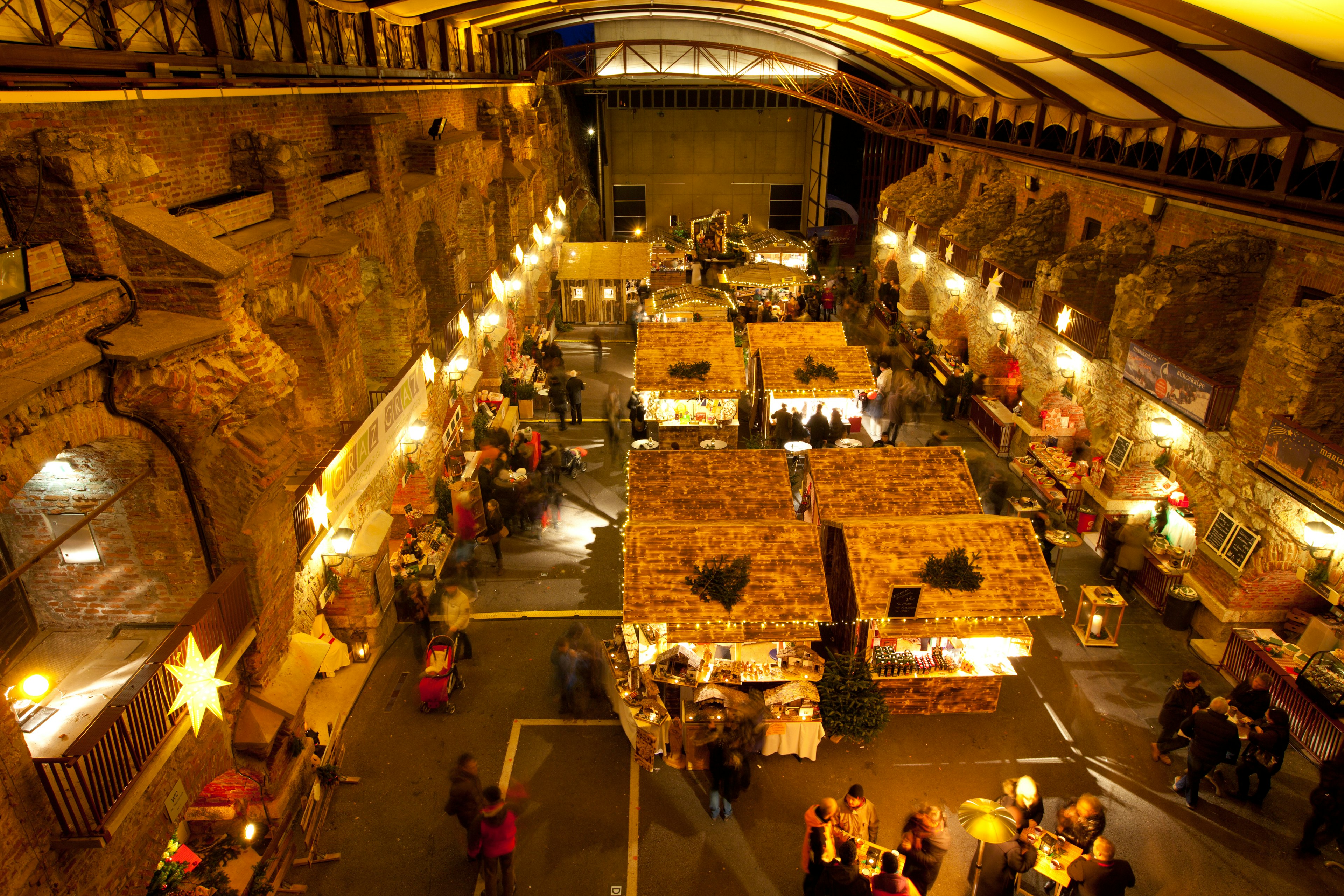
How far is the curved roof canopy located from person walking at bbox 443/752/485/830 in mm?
9862

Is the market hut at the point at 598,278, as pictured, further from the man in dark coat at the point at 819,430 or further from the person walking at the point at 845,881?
the person walking at the point at 845,881

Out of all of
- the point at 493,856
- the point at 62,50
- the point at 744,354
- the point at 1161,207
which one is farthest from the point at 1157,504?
the point at 62,50

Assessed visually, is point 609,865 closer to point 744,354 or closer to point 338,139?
point 338,139

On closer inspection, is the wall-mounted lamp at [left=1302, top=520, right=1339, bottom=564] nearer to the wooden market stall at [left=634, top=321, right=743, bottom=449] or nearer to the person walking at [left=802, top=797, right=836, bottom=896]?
the person walking at [left=802, top=797, right=836, bottom=896]

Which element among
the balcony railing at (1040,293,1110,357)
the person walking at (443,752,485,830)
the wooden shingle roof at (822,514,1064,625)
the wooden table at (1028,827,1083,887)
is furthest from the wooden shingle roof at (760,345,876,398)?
the person walking at (443,752,485,830)

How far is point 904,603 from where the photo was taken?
832 centimetres

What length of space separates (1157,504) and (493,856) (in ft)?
34.7

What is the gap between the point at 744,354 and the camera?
18.4 m

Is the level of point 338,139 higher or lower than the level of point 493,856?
higher

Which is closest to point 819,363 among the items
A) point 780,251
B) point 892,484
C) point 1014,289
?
point 1014,289

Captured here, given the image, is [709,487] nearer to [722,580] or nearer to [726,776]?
[722,580]

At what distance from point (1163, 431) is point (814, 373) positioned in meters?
5.57

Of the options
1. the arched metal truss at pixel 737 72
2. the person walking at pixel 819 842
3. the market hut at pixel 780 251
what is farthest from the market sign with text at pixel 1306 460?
the market hut at pixel 780 251

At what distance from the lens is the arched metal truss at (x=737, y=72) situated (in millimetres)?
22938
